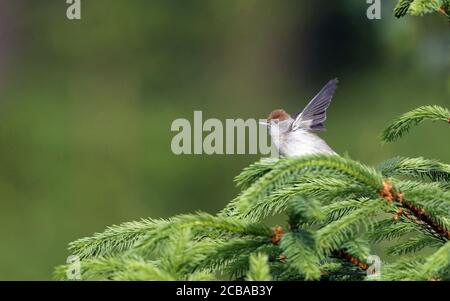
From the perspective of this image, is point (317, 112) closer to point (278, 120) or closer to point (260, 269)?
point (278, 120)

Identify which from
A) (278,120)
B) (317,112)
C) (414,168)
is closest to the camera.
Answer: (414,168)

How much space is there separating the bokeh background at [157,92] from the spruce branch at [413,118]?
3.25 meters

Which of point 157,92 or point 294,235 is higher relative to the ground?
point 157,92

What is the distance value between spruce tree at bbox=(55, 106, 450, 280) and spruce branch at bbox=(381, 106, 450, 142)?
0.84 feet

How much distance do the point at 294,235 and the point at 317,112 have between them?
939mm

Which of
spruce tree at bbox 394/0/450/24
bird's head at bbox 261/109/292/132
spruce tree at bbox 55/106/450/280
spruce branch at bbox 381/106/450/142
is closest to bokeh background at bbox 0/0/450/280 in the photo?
bird's head at bbox 261/109/292/132

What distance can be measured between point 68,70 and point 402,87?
229cm

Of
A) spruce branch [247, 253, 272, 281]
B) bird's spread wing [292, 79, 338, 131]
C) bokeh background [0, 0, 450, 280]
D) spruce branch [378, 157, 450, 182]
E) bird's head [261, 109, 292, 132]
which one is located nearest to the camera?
spruce branch [247, 253, 272, 281]

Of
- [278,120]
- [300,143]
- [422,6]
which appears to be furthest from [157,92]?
[422,6]

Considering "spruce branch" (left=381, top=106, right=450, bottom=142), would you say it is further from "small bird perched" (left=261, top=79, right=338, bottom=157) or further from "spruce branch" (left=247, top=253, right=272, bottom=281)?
"spruce branch" (left=247, top=253, right=272, bottom=281)

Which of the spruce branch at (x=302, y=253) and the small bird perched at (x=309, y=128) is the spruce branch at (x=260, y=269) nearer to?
the spruce branch at (x=302, y=253)

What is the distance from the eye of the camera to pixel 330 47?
616 cm

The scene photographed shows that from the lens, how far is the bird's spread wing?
1.94 meters

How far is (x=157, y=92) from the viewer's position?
5754 mm
